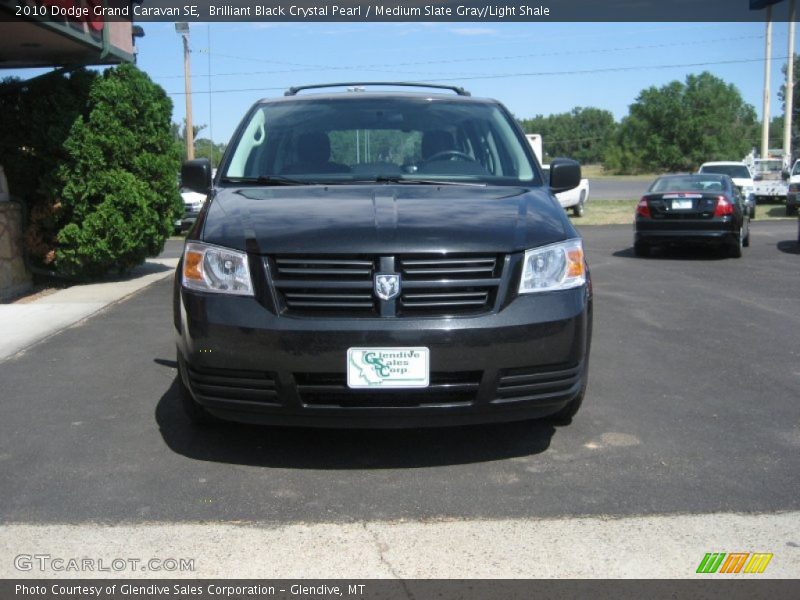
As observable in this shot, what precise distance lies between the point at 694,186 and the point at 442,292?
471 inches

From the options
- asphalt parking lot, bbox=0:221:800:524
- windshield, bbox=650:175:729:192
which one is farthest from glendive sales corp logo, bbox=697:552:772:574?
windshield, bbox=650:175:729:192

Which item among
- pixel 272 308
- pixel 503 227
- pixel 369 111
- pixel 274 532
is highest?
pixel 369 111

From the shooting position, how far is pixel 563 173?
546cm

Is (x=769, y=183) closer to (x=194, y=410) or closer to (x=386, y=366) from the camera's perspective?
(x=194, y=410)

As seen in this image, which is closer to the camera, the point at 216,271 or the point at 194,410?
the point at 216,271

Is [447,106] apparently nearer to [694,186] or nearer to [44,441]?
[44,441]

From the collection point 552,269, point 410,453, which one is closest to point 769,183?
point 552,269

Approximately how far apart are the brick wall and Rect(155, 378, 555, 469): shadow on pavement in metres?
6.18

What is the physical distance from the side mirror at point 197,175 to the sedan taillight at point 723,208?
10928 mm

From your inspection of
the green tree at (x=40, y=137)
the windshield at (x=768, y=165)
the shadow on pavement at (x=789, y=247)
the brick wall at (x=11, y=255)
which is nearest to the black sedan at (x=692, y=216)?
the shadow on pavement at (x=789, y=247)

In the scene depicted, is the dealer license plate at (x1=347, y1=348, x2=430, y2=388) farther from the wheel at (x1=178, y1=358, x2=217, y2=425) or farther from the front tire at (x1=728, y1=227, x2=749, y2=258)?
the front tire at (x1=728, y1=227, x2=749, y2=258)

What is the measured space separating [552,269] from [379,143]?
5.80 ft

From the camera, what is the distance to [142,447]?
4625mm

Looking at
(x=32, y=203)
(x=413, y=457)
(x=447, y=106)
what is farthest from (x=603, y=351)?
(x=32, y=203)
